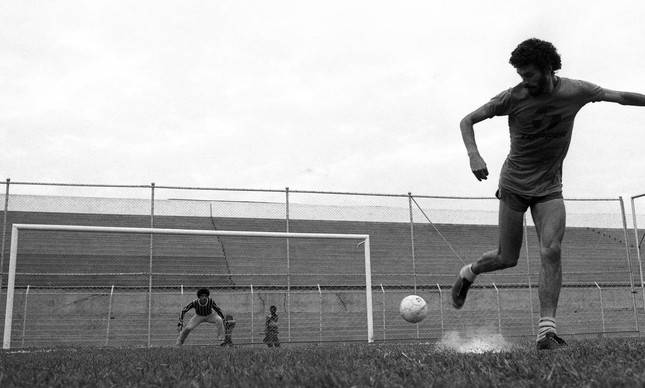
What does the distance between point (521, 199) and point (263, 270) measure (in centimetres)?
1270

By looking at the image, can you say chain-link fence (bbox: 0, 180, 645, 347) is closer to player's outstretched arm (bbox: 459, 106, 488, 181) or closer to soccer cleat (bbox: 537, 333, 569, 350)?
player's outstretched arm (bbox: 459, 106, 488, 181)

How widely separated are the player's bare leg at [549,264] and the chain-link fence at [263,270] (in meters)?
8.77

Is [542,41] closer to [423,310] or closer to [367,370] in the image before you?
[367,370]

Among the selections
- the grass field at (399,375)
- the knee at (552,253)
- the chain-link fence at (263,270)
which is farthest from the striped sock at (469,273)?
the chain-link fence at (263,270)

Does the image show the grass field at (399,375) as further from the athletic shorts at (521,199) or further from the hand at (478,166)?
the athletic shorts at (521,199)

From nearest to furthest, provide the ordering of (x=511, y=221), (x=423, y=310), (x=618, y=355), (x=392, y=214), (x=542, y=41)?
(x=618, y=355), (x=542, y=41), (x=511, y=221), (x=423, y=310), (x=392, y=214)

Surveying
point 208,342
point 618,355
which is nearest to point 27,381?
point 618,355

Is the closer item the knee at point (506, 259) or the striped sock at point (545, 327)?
the striped sock at point (545, 327)

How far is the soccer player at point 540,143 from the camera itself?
427 cm

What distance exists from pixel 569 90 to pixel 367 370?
2768 mm

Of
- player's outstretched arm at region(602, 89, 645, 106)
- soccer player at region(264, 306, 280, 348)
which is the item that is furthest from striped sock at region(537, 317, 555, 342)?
soccer player at region(264, 306, 280, 348)

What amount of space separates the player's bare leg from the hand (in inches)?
22.5

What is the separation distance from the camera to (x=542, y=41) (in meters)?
4.22

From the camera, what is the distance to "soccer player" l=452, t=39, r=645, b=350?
4.27 m
